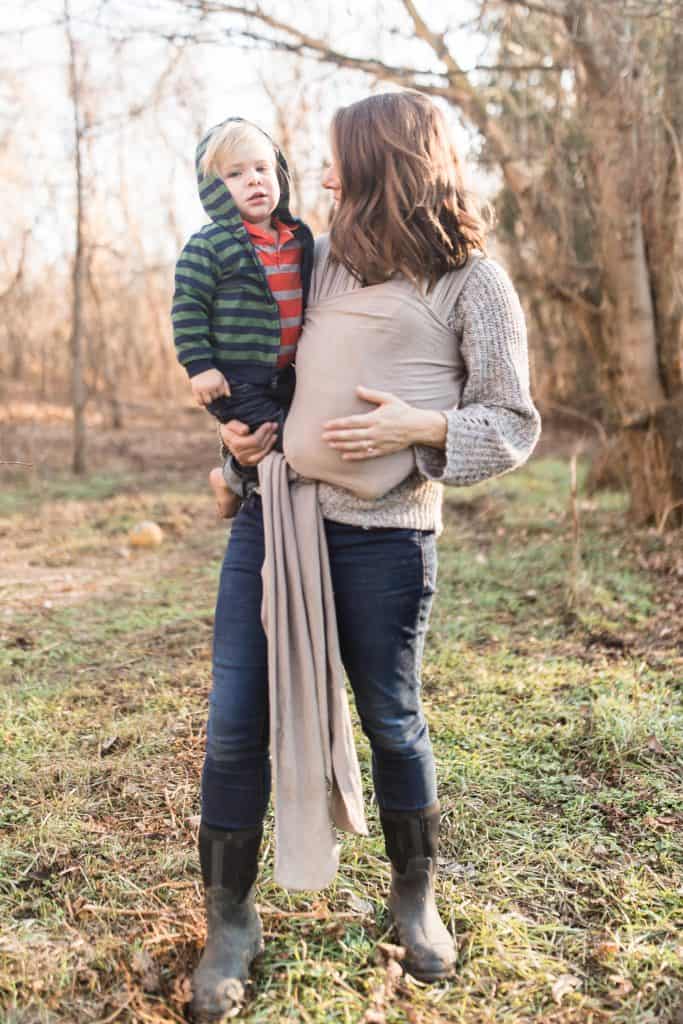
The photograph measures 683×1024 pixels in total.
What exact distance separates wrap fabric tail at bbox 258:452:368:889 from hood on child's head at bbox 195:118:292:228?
0.49m

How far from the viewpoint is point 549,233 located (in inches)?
255

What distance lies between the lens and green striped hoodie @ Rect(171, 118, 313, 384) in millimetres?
1899

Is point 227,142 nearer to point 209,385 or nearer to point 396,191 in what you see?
point 396,191

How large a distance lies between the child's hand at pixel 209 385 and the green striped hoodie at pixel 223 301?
2 cm

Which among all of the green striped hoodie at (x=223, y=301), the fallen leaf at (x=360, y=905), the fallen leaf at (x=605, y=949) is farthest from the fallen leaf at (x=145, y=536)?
the fallen leaf at (x=605, y=949)

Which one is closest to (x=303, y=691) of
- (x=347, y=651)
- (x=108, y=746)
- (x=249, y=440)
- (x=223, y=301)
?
(x=347, y=651)

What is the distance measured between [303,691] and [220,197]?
103cm

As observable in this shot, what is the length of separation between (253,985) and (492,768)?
1.27 m

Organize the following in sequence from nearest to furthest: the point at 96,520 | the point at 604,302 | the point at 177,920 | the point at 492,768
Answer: the point at 177,920, the point at 492,768, the point at 604,302, the point at 96,520

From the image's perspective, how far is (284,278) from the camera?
1.94 meters

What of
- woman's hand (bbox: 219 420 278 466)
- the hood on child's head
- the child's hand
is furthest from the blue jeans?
the hood on child's head

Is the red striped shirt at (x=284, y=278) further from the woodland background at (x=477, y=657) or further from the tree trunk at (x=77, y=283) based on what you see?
the tree trunk at (x=77, y=283)

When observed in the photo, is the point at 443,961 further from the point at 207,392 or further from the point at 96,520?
the point at 96,520

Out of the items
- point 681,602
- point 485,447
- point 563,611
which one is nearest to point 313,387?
point 485,447
